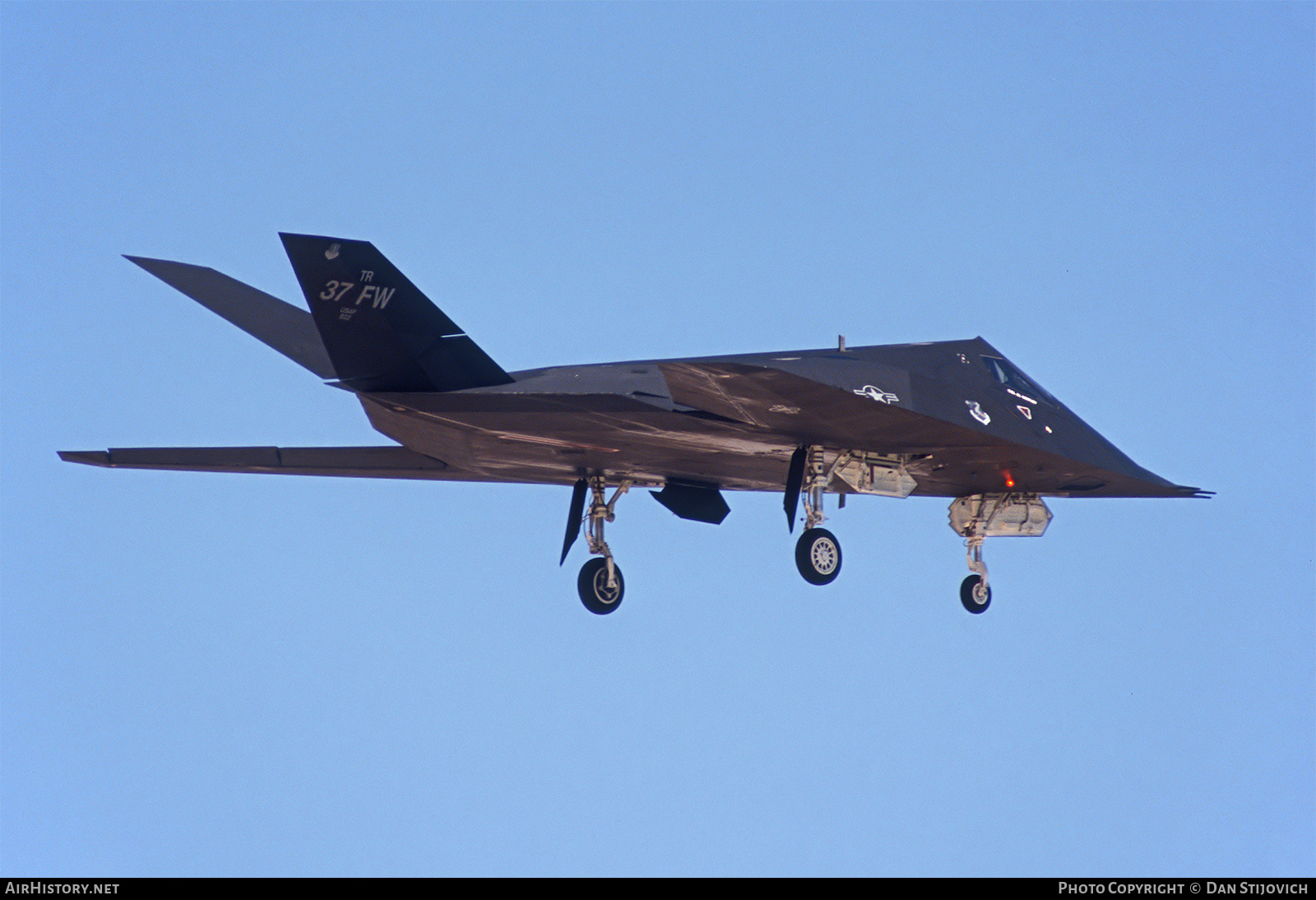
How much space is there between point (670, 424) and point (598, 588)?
16.1ft

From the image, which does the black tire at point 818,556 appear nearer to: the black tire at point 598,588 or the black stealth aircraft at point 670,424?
the black stealth aircraft at point 670,424

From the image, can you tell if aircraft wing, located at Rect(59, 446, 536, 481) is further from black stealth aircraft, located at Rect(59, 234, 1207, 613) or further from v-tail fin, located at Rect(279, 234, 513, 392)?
v-tail fin, located at Rect(279, 234, 513, 392)

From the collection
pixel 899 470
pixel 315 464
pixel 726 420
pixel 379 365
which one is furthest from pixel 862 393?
pixel 315 464

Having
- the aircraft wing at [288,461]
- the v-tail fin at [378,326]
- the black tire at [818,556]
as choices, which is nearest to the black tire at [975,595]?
the black tire at [818,556]

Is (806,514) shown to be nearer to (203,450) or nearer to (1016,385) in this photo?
(1016,385)

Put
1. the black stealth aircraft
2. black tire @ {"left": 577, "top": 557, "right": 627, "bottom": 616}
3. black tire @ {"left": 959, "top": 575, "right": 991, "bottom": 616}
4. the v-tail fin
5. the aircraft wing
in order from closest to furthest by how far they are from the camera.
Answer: the v-tail fin → the black stealth aircraft → the aircraft wing → black tire @ {"left": 577, "top": 557, "right": 627, "bottom": 616} → black tire @ {"left": 959, "top": 575, "right": 991, "bottom": 616}

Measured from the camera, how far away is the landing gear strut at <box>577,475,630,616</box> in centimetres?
2327

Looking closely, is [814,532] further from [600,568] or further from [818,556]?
[600,568]

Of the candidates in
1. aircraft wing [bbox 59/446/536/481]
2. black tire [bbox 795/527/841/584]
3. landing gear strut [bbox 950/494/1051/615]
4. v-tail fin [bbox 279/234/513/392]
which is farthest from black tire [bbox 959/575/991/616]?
v-tail fin [bbox 279/234/513/392]

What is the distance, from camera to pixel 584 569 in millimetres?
23406

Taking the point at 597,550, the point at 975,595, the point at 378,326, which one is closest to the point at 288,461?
the point at 597,550

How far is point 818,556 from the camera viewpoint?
20469 millimetres

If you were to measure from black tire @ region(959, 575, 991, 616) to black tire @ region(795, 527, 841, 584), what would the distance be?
4.53m

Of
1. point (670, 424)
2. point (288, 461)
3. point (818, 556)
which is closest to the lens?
point (670, 424)
